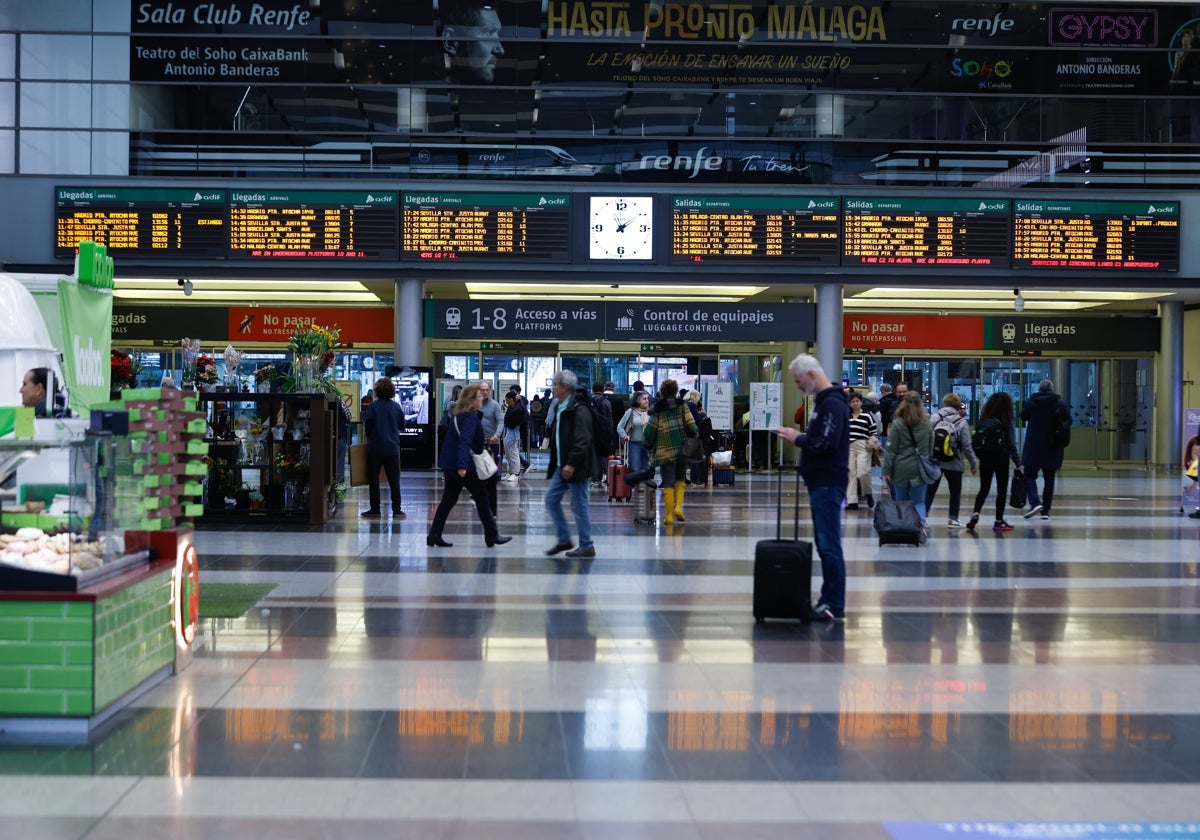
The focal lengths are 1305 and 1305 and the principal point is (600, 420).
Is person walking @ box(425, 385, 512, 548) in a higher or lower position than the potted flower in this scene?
lower

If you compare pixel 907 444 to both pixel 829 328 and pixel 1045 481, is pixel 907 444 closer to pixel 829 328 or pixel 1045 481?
pixel 1045 481

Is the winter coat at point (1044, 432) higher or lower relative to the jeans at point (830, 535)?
higher

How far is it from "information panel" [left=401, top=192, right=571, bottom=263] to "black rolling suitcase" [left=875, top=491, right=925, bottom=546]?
417 inches

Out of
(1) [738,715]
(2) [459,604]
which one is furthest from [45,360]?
(1) [738,715]

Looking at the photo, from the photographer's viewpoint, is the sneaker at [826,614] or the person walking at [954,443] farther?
the person walking at [954,443]

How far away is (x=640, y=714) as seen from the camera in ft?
20.6

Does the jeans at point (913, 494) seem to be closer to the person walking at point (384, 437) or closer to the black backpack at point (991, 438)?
the black backpack at point (991, 438)

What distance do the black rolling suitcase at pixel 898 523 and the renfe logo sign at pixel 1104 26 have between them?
48.1 ft

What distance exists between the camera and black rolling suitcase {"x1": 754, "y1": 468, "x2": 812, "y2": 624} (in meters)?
8.73

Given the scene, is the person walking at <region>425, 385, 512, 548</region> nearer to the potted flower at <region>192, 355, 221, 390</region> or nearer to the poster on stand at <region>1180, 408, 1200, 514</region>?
the potted flower at <region>192, 355, 221, 390</region>

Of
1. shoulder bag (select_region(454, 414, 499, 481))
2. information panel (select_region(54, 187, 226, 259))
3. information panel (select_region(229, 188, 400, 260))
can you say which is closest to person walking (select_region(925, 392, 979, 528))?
shoulder bag (select_region(454, 414, 499, 481))

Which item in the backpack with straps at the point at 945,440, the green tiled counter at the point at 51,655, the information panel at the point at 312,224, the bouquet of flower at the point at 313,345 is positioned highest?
the information panel at the point at 312,224

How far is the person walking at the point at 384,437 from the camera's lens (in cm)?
1583

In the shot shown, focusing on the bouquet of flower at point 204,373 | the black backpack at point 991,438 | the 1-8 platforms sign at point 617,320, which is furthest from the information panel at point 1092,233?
the bouquet of flower at point 204,373
